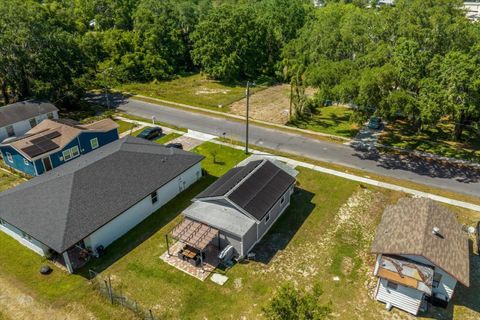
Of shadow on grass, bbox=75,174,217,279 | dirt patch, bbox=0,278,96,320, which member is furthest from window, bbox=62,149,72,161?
dirt patch, bbox=0,278,96,320

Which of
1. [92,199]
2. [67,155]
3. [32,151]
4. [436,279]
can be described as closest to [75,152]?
[67,155]

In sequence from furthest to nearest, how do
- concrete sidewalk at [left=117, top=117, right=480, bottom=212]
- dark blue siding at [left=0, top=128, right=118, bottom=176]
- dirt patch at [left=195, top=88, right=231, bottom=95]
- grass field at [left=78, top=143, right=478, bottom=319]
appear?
dirt patch at [left=195, top=88, right=231, bottom=95] < dark blue siding at [left=0, top=128, right=118, bottom=176] < concrete sidewalk at [left=117, top=117, right=480, bottom=212] < grass field at [left=78, top=143, right=478, bottom=319]

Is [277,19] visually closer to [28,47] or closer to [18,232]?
[28,47]

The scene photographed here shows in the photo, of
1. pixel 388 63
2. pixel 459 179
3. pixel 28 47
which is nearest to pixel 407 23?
pixel 388 63

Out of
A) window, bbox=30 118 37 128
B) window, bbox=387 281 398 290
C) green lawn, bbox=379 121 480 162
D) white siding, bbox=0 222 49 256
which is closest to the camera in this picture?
window, bbox=387 281 398 290

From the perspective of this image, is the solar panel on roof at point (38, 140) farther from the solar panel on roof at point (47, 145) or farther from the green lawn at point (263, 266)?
the green lawn at point (263, 266)

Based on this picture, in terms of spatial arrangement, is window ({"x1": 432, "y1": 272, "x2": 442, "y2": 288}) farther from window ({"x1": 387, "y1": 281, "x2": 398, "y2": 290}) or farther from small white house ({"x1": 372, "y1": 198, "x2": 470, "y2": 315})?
window ({"x1": 387, "y1": 281, "x2": 398, "y2": 290})

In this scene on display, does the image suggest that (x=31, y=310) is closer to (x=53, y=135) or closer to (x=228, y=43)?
(x=53, y=135)
